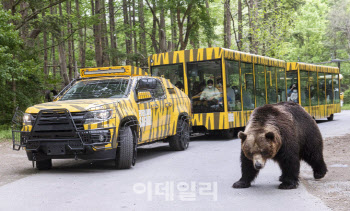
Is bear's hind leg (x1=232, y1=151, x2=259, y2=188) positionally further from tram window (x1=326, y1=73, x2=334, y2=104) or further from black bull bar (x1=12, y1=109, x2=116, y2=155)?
tram window (x1=326, y1=73, x2=334, y2=104)

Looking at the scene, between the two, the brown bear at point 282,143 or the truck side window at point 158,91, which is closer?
the brown bear at point 282,143

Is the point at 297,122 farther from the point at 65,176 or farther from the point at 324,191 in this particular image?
the point at 65,176

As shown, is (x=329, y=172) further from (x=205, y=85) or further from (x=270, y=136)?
(x=205, y=85)

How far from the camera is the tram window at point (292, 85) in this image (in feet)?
80.1

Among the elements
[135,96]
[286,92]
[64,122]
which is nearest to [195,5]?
[286,92]

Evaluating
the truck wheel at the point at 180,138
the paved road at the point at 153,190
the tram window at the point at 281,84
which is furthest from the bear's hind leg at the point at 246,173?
the tram window at the point at 281,84

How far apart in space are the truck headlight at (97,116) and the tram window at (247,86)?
9.01 meters

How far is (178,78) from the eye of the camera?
1647 centimetres

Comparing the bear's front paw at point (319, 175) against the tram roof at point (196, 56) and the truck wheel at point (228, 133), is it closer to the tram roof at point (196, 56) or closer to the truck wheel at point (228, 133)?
the tram roof at point (196, 56)

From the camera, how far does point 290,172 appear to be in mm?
6781

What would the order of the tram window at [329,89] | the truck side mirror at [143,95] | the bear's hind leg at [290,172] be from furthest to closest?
the tram window at [329,89] → the truck side mirror at [143,95] → the bear's hind leg at [290,172]

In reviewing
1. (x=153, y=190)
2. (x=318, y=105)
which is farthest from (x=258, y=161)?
(x=318, y=105)

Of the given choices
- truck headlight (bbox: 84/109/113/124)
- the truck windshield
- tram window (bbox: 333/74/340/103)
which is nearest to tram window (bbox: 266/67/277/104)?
tram window (bbox: 333/74/340/103)

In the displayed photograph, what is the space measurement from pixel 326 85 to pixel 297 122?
21577mm
